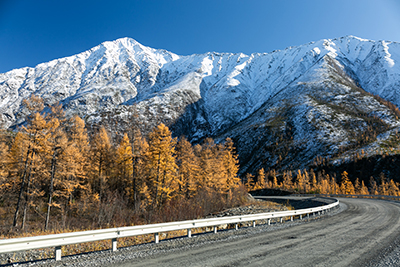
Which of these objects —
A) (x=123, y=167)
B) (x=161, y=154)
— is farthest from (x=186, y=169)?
(x=161, y=154)

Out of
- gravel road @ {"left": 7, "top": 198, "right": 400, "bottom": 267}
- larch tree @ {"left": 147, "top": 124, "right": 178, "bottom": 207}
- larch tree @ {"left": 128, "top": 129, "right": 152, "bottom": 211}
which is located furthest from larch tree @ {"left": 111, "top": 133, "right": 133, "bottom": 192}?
gravel road @ {"left": 7, "top": 198, "right": 400, "bottom": 267}

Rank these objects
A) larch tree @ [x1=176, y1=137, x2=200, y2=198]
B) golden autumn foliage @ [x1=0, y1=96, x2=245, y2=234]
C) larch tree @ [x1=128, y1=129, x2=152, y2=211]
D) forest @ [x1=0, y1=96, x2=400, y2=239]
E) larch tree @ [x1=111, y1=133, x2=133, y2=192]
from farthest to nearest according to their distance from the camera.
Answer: larch tree @ [x1=176, y1=137, x2=200, y2=198], larch tree @ [x1=111, y1=133, x2=133, y2=192], larch tree @ [x1=128, y1=129, x2=152, y2=211], golden autumn foliage @ [x1=0, y1=96, x2=245, y2=234], forest @ [x1=0, y1=96, x2=400, y2=239]

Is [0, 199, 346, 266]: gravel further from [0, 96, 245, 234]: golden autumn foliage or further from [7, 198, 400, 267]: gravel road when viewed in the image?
[0, 96, 245, 234]: golden autumn foliage

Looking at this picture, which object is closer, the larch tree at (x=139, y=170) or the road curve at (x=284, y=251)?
the road curve at (x=284, y=251)

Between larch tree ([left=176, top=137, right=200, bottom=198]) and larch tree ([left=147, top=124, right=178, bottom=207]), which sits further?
larch tree ([left=176, top=137, right=200, bottom=198])

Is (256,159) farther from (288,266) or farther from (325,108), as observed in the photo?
(288,266)

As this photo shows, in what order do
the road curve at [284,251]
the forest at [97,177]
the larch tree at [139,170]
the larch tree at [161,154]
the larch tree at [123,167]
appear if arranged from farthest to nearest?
the larch tree at [123,167]
the larch tree at [161,154]
the larch tree at [139,170]
the forest at [97,177]
the road curve at [284,251]

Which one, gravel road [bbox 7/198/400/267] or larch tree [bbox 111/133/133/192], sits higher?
larch tree [bbox 111/133/133/192]

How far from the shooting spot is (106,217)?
61.0ft

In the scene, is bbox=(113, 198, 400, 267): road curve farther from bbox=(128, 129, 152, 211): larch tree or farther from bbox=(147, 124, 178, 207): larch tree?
bbox=(128, 129, 152, 211): larch tree

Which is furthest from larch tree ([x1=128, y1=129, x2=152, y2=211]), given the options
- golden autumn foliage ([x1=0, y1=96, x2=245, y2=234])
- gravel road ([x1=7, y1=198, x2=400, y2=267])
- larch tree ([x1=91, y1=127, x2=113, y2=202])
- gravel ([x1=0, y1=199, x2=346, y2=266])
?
gravel road ([x1=7, y1=198, x2=400, y2=267])

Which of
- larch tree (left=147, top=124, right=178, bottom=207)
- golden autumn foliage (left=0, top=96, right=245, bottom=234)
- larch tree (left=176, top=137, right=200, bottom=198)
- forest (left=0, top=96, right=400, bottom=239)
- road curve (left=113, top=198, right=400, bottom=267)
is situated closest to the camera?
road curve (left=113, top=198, right=400, bottom=267)

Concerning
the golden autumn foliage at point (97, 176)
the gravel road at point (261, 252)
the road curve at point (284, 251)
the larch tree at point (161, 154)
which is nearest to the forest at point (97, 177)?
the golden autumn foliage at point (97, 176)

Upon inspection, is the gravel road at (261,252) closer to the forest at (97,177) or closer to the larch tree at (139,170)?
the forest at (97,177)
